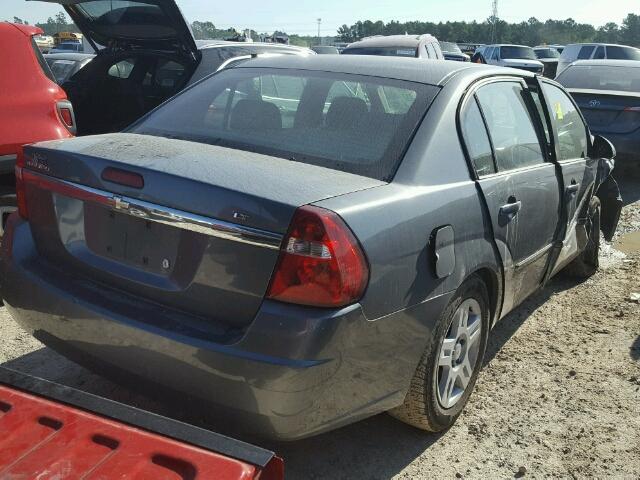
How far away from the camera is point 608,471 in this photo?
9.50 feet

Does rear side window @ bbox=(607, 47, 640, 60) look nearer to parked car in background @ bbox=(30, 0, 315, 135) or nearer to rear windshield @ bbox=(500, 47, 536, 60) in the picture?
rear windshield @ bbox=(500, 47, 536, 60)

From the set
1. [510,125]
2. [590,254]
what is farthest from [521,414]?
[590,254]

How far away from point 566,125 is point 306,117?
2162 millimetres

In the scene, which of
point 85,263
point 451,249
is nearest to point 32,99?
point 85,263

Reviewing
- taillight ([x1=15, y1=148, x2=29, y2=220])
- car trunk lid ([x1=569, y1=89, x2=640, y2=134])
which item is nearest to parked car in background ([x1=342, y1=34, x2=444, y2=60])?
car trunk lid ([x1=569, y1=89, x2=640, y2=134])

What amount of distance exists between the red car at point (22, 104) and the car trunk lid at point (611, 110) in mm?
6709

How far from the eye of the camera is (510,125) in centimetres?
360

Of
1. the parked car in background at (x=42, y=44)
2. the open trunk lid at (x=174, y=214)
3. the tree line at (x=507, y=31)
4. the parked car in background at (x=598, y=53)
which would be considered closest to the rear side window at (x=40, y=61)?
the parked car in background at (x=42, y=44)

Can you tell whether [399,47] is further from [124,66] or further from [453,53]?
[453,53]

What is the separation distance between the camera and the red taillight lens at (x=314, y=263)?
2.22m

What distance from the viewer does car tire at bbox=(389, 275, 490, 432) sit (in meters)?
2.75

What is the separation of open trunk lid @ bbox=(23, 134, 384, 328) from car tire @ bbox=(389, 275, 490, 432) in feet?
2.25

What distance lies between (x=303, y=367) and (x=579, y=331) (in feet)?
→ 9.05

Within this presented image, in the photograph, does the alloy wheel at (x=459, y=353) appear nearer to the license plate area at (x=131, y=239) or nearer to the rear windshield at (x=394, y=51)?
the license plate area at (x=131, y=239)
